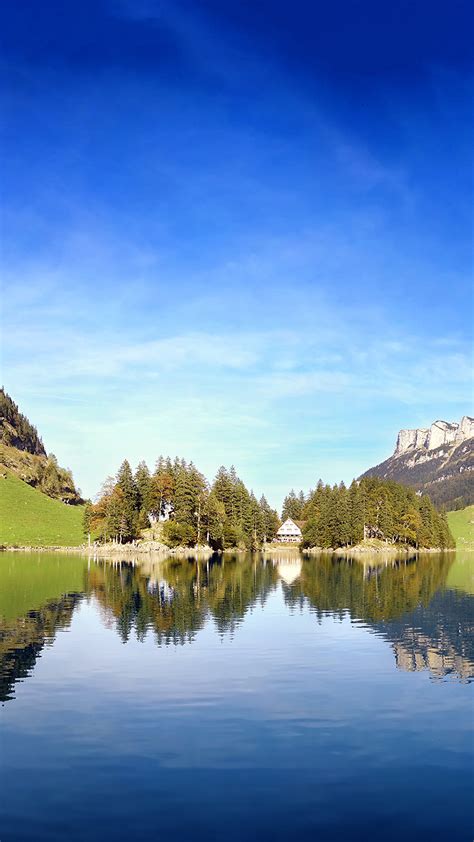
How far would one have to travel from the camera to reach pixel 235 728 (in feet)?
82.0

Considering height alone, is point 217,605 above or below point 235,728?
below

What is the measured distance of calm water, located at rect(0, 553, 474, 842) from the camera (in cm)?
1769

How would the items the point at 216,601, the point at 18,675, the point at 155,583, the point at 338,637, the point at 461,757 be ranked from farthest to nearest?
the point at 155,583 → the point at 216,601 → the point at 338,637 → the point at 18,675 → the point at 461,757

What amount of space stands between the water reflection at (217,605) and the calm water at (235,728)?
44 centimetres

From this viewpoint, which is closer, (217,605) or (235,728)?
(235,728)

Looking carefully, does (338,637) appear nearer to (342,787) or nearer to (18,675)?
(18,675)

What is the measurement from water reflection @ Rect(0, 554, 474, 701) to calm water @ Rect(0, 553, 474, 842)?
0.44 metres

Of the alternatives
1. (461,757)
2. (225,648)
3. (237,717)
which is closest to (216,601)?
(225,648)

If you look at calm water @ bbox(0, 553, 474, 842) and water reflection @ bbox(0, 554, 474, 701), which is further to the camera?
water reflection @ bbox(0, 554, 474, 701)

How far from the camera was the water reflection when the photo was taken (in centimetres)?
4056

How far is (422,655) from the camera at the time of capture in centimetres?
3944

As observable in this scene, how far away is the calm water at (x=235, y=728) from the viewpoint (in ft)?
58.0

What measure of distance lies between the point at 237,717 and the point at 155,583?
62.7 meters

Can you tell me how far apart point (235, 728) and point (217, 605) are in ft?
135
